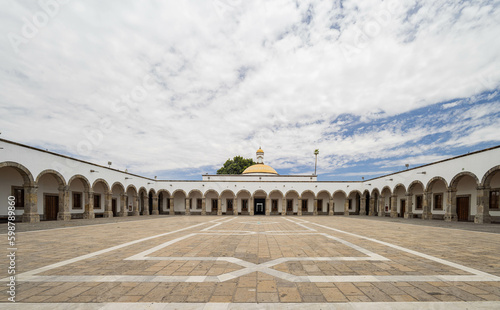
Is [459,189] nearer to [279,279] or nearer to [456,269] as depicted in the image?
[456,269]

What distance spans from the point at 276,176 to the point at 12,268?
30968mm

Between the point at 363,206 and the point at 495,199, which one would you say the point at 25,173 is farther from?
the point at 363,206

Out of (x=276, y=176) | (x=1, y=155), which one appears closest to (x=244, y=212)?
(x=276, y=176)

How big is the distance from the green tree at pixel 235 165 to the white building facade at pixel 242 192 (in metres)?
6.82

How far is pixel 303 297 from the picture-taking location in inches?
130

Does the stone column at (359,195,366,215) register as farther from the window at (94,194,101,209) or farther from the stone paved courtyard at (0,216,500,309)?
the window at (94,194,101,209)

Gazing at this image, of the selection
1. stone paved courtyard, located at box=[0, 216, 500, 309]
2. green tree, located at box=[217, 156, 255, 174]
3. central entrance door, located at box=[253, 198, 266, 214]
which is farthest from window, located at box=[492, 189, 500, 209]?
green tree, located at box=[217, 156, 255, 174]

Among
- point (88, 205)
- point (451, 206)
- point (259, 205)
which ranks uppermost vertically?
point (451, 206)

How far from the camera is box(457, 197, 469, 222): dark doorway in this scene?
17875 mm

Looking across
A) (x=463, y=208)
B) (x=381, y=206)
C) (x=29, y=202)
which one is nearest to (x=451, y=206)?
(x=463, y=208)

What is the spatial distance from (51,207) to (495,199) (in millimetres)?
31012

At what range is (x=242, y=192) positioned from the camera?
30.9m

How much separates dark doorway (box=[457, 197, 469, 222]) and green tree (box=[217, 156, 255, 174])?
31671 mm

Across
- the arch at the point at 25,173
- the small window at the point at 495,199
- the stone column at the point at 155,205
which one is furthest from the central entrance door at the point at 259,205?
the arch at the point at 25,173
